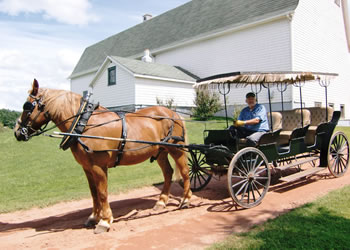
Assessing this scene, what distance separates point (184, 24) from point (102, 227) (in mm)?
24075

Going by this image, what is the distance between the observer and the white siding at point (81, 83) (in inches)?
1323

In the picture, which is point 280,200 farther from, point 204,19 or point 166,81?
point 204,19

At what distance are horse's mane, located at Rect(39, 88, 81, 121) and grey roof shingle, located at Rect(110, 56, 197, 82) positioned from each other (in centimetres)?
1469

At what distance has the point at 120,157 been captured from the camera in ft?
16.4

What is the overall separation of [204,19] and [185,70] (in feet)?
15.3

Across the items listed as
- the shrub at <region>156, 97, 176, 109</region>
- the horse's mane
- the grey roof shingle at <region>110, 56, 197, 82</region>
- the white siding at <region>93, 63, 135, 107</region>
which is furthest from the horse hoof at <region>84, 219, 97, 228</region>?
the grey roof shingle at <region>110, 56, 197, 82</region>

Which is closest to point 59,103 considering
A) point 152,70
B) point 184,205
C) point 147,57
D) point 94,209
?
point 94,209

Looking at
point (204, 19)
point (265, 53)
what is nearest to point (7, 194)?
point (265, 53)

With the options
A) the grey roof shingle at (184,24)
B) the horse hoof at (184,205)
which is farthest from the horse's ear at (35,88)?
the grey roof shingle at (184,24)

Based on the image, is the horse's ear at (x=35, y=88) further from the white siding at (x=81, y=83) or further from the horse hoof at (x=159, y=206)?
the white siding at (x=81, y=83)

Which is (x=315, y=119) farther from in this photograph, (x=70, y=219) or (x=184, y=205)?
(x=70, y=219)

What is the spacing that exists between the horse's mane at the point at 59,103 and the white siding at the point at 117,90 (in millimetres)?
14686

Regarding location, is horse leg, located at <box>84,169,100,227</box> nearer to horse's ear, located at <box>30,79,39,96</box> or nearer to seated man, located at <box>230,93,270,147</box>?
horse's ear, located at <box>30,79,39,96</box>

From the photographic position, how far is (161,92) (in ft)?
67.6
